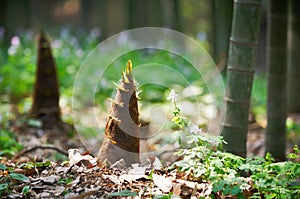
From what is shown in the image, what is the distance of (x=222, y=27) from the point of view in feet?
31.2

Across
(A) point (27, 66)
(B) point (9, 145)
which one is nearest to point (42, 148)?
(B) point (9, 145)

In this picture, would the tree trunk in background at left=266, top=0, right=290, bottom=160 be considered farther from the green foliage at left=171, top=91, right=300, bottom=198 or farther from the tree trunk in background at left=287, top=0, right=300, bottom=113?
the tree trunk in background at left=287, top=0, right=300, bottom=113

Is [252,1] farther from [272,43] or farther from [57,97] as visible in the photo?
[57,97]

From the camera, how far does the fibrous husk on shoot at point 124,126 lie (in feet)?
10.2

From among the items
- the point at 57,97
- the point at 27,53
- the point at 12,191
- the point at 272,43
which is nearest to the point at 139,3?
the point at 27,53

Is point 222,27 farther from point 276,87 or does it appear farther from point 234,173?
point 234,173

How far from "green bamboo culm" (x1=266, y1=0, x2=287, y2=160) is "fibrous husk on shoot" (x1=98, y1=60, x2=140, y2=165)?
5.23 ft

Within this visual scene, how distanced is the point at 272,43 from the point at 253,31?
101cm

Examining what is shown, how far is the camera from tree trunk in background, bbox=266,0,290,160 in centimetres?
434

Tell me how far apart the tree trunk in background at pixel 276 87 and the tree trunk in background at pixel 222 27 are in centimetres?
404

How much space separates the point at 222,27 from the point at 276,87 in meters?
5.25

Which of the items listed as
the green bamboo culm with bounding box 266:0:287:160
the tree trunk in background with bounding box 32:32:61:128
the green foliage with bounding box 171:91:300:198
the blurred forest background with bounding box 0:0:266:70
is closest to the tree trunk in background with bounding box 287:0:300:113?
the blurred forest background with bounding box 0:0:266:70

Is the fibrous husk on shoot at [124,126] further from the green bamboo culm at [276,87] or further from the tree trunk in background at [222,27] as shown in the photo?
the tree trunk in background at [222,27]

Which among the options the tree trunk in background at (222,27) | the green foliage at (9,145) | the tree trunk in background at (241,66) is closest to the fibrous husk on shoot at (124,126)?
the tree trunk in background at (241,66)
